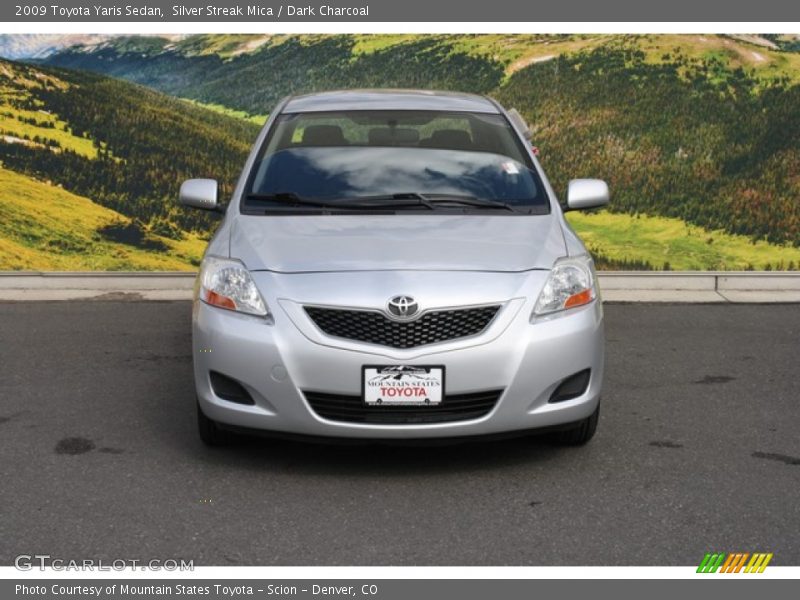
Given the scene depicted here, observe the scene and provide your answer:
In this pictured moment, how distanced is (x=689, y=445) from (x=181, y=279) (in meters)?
6.10

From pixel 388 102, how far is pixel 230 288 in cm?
218

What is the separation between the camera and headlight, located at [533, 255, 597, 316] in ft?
19.3

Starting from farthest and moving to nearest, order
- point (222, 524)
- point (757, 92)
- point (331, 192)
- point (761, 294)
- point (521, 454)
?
point (757, 92), point (761, 294), point (331, 192), point (521, 454), point (222, 524)

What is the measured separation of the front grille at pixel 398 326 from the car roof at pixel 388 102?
2141 millimetres

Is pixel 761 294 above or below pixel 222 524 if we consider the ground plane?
below

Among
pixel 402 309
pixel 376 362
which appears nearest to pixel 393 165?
pixel 402 309

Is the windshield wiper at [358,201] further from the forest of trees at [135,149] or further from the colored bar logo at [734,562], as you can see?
the forest of trees at [135,149]

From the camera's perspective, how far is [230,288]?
5949mm

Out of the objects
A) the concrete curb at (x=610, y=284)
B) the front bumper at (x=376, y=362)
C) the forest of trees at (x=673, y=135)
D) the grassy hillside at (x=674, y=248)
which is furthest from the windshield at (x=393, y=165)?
the forest of trees at (x=673, y=135)

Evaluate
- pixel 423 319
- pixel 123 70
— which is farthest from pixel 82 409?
pixel 123 70

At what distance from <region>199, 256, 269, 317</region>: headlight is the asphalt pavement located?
0.74 m

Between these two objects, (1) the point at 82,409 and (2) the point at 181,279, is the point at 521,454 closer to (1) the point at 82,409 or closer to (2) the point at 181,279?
(1) the point at 82,409

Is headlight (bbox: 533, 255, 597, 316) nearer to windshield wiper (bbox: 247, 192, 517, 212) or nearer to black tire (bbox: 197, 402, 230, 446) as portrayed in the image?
windshield wiper (bbox: 247, 192, 517, 212)

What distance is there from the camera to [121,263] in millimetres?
11773
